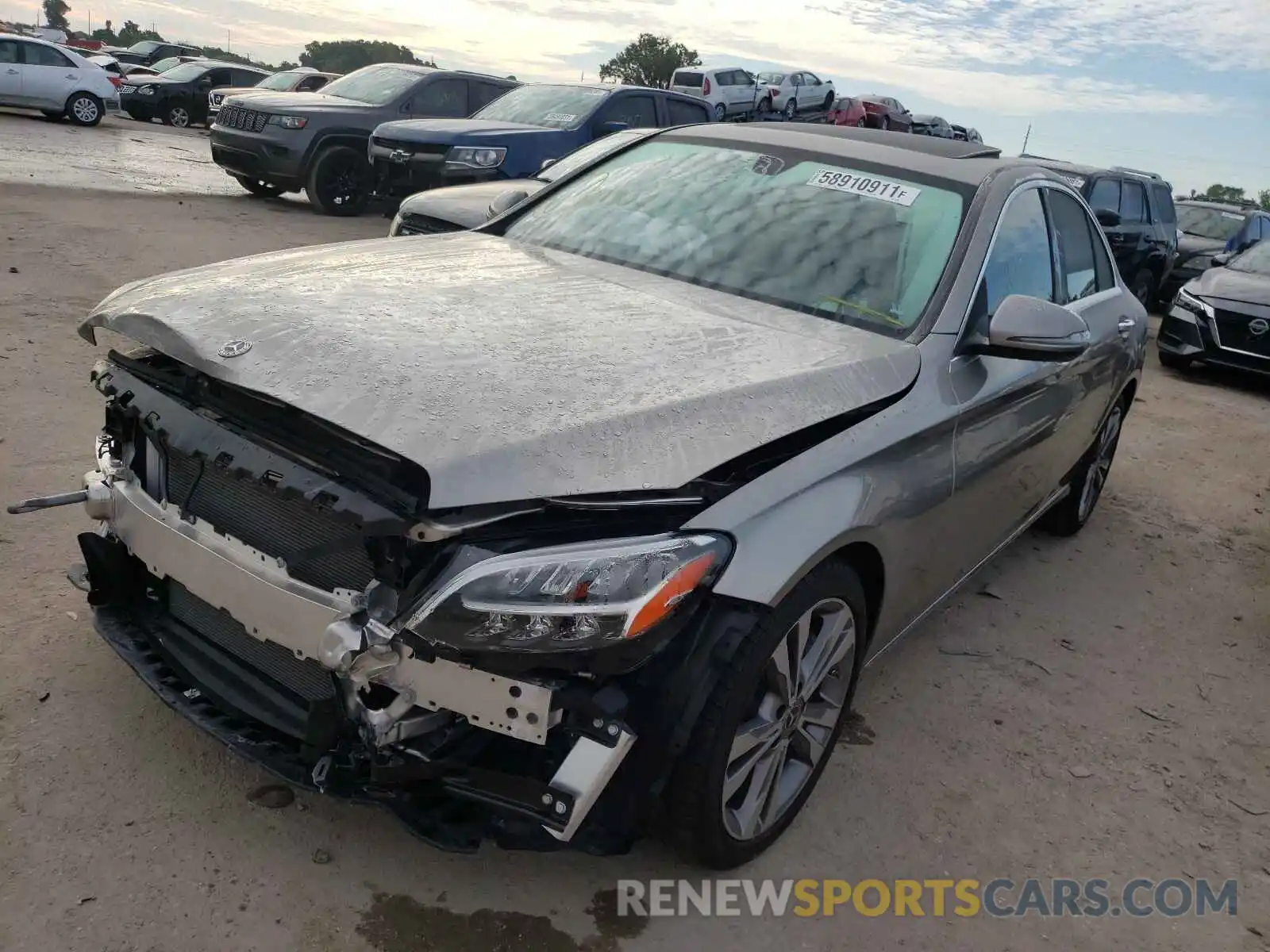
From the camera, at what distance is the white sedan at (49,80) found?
746 inches

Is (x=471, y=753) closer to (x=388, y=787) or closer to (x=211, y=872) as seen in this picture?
(x=388, y=787)

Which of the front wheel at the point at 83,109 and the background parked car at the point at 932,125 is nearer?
the front wheel at the point at 83,109

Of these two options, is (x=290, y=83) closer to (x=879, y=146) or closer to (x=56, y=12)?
(x=879, y=146)

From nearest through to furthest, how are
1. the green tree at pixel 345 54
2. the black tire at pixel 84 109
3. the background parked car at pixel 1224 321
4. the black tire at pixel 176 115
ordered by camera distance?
the background parked car at pixel 1224 321
the black tire at pixel 84 109
the black tire at pixel 176 115
the green tree at pixel 345 54

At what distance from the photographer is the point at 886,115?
1056 inches

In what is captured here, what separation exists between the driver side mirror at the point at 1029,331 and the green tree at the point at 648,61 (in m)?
51.8

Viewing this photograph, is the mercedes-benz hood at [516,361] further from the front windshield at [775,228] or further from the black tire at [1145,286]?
the black tire at [1145,286]

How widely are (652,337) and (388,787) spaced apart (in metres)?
1.29

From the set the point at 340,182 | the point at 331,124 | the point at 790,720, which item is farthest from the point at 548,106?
the point at 790,720

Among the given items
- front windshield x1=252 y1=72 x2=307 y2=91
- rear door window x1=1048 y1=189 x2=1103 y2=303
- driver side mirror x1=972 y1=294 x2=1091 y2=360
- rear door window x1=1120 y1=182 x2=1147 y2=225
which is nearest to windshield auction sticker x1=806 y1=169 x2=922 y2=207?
driver side mirror x1=972 y1=294 x2=1091 y2=360

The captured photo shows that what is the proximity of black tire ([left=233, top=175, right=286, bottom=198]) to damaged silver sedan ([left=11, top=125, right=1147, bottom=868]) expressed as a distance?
10715 millimetres

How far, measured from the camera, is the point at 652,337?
2.64m

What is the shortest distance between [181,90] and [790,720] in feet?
80.7

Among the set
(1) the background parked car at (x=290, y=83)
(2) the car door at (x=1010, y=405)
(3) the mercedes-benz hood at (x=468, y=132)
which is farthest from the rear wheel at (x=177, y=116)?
(2) the car door at (x=1010, y=405)
